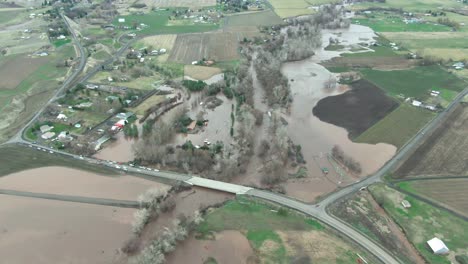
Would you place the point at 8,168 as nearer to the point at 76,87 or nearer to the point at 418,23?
the point at 76,87

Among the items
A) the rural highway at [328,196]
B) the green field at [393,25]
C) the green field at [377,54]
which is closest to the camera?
the rural highway at [328,196]

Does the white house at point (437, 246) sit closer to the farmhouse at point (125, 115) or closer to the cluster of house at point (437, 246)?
the cluster of house at point (437, 246)

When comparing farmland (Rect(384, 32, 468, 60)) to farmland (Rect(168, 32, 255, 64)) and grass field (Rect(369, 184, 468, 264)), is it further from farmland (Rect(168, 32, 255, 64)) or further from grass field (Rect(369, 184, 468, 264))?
grass field (Rect(369, 184, 468, 264))

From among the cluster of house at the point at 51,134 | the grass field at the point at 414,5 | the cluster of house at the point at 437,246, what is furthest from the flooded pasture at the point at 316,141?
the grass field at the point at 414,5

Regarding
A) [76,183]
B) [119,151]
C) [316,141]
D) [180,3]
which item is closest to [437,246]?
[316,141]

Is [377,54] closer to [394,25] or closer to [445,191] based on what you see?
[394,25]

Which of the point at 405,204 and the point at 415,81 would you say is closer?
the point at 405,204
